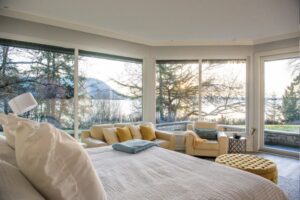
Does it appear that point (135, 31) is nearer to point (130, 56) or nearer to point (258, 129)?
point (130, 56)

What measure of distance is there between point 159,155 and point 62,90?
2.89 m

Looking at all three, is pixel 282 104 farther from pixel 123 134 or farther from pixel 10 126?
pixel 10 126

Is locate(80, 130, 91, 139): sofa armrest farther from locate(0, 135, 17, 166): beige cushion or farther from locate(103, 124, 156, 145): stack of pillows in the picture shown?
locate(0, 135, 17, 166): beige cushion

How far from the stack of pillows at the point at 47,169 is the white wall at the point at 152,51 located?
3649 millimetres

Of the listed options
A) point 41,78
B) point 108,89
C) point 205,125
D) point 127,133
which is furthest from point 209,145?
point 41,78

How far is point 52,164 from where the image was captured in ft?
2.88

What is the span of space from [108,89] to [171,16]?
2.36 meters

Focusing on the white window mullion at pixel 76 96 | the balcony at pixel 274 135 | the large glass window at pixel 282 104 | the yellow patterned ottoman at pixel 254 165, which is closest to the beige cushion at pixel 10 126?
the yellow patterned ottoman at pixel 254 165

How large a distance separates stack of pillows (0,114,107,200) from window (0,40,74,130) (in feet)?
10.9

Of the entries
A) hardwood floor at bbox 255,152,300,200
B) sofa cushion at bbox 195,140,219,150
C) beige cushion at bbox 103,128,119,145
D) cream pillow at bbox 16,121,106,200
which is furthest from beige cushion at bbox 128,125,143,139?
cream pillow at bbox 16,121,106,200

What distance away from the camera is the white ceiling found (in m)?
3.11

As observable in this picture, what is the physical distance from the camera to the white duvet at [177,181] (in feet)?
4.33

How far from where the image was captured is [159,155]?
225 cm

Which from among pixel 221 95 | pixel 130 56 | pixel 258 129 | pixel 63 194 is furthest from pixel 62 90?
pixel 258 129
